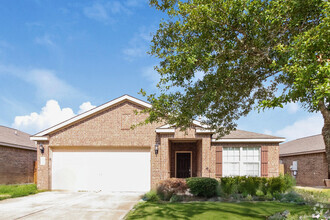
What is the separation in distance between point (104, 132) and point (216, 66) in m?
9.87

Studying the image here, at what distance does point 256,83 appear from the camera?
403 inches

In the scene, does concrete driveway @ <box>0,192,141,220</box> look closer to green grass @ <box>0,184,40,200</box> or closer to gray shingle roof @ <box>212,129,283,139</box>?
green grass @ <box>0,184,40,200</box>

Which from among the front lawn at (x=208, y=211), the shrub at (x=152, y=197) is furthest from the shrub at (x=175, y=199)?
the front lawn at (x=208, y=211)

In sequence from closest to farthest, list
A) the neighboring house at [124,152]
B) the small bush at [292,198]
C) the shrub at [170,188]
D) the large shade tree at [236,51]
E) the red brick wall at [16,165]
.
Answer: the large shade tree at [236,51]
the small bush at [292,198]
the shrub at [170,188]
the neighboring house at [124,152]
the red brick wall at [16,165]

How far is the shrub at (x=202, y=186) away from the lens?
509 inches

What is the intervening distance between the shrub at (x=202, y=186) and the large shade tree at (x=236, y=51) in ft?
13.3

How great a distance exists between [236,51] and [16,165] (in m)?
19.1

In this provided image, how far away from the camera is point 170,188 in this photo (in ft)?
42.1

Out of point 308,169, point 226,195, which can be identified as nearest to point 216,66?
point 226,195

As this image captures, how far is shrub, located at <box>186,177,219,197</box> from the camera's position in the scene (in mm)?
12938

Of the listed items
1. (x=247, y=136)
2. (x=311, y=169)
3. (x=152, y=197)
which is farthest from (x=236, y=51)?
(x=311, y=169)

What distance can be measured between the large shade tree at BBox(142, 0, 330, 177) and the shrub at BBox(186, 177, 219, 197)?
4.06 m

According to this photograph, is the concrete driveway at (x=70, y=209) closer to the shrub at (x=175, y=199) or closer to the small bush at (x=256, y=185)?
the shrub at (x=175, y=199)

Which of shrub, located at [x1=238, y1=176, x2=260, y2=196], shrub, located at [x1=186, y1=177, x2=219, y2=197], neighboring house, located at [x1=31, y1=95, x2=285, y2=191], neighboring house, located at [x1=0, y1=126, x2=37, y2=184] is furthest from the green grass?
shrub, located at [x1=238, y1=176, x2=260, y2=196]
